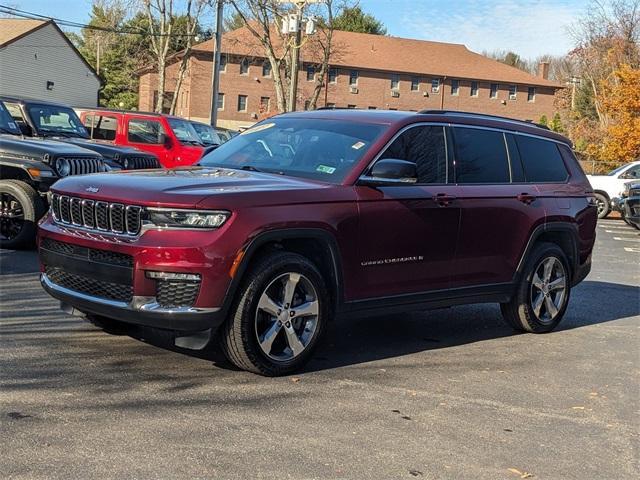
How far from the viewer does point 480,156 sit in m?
6.84

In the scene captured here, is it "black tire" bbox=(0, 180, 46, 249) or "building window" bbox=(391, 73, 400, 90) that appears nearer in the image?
"black tire" bbox=(0, 180, 46, 249)

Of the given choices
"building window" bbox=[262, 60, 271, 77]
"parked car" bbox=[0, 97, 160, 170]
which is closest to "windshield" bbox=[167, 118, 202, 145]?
"parked car" bbox=[0, 97, 160, 170]

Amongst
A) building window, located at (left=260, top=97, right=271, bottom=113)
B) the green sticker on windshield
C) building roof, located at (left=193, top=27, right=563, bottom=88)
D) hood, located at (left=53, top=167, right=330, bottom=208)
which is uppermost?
building roof, located at (left=193, top=27, right=563, bottom=88)

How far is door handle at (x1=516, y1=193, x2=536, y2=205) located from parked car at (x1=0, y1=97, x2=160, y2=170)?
6.37 metres

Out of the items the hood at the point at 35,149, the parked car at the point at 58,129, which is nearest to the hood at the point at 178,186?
the hood at the point at 35,149

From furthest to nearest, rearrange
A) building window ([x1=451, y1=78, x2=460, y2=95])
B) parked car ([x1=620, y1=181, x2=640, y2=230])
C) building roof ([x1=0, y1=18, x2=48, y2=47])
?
building window ([x1=451, y1=78, x2=460, y2=95]) → building roof ([x1=0, y1=18, x2=48, y2=47]) → parked car ([x1=620, y1=181, x2=640, y2=230])

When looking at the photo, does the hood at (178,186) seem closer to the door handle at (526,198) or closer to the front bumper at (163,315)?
the front bumper at (163,315)

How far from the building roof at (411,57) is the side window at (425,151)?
5658cm

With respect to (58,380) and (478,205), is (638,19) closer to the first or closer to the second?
(478,205)

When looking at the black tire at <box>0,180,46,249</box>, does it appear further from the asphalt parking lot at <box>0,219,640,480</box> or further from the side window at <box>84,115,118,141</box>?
the side window at <box>84,115,118,141</box>

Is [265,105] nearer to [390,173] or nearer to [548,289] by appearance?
[548,289]

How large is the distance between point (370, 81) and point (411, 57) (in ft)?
16.1

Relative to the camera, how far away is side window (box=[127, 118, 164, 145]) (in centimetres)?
1698

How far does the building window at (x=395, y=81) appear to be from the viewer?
6762cm
